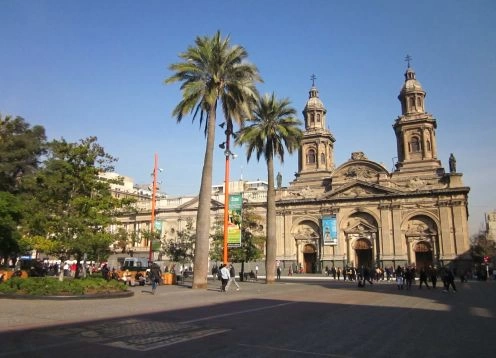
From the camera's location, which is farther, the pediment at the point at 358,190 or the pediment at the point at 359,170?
the pediment at the point at 359,170

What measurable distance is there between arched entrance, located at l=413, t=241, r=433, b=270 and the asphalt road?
42.3m

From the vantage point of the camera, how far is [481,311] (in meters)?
15.2

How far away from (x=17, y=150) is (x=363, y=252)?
44126mm

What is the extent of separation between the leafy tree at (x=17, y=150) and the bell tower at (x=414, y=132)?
1792 inches

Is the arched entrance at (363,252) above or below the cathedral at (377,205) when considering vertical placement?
below

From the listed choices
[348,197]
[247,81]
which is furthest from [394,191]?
[247,81]

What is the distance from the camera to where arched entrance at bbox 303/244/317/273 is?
6234cm

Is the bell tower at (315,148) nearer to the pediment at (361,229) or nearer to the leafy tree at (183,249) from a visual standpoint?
the pediment at (361,229)

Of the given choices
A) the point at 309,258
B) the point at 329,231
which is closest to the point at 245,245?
the point at 329,231

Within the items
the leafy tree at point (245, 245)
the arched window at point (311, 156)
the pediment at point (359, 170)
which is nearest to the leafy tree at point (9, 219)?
the leafy tree at point (245, 245)

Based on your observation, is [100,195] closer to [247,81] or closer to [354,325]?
[247,81]

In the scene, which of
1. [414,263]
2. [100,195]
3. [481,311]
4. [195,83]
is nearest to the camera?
[481,311]

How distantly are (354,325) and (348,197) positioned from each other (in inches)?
1977

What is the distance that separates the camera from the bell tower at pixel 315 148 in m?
65.6
